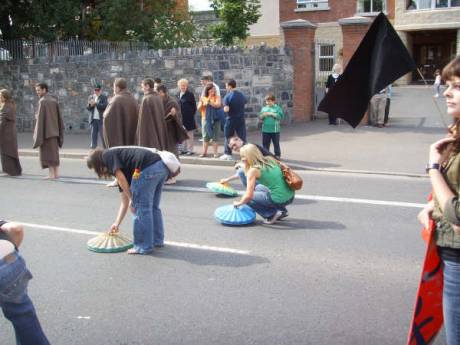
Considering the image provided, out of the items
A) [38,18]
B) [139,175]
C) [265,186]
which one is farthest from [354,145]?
[38,18]

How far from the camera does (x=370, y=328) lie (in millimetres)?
4320

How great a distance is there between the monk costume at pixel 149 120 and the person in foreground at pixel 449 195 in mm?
7334

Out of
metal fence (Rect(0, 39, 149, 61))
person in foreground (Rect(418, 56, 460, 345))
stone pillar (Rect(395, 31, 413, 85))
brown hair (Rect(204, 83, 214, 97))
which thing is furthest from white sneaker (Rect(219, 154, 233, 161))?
stone pillar (Rect(395, 31, 413, 85))

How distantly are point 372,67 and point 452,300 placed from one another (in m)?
2.05

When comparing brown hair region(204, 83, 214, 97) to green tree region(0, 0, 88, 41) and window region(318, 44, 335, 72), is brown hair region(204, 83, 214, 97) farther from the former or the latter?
green tree region(0, 0, 88, 41)

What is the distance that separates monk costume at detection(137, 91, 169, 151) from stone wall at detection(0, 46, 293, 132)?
6315 millimetres

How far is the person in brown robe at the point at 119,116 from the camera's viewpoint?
9.66 m

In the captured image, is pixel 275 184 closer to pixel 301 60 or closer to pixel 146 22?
pixel 301 60

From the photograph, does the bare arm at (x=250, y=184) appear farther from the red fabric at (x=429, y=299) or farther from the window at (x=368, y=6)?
the window at (x=368, y=6)

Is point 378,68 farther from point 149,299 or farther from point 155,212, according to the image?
point 155,212

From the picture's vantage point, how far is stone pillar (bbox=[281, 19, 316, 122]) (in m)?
17.4

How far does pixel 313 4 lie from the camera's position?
3544cm

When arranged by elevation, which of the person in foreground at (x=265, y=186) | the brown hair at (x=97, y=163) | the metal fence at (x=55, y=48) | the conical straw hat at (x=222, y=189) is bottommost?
the conical straw hat at (x=222, y=189)

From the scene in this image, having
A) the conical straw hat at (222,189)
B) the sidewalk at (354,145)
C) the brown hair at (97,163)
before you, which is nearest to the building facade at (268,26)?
the sidewalk at (354,145)
